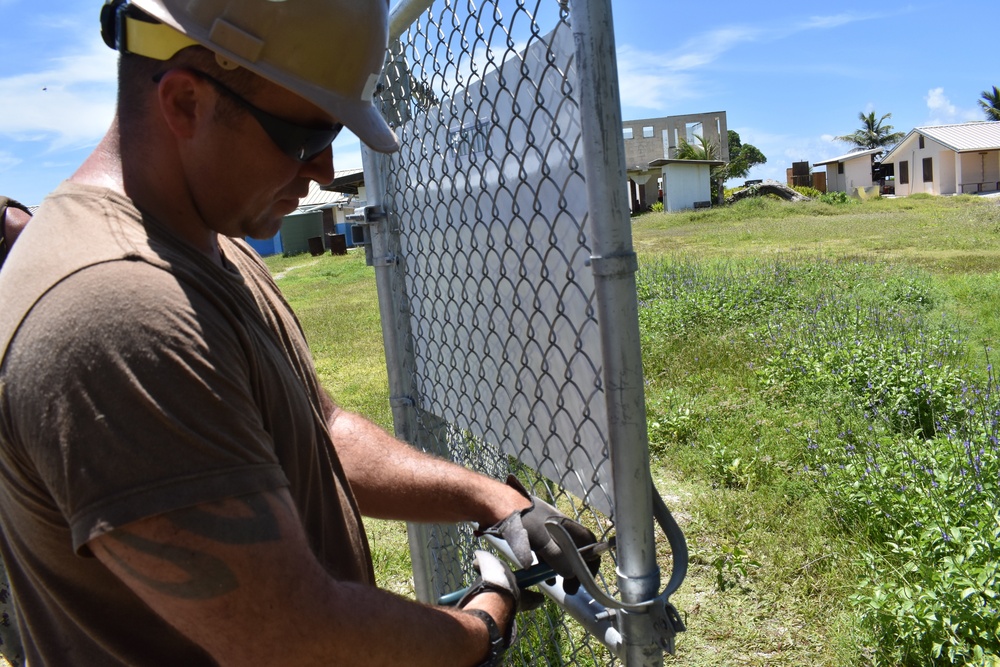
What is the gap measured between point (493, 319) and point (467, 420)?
43 centimetres

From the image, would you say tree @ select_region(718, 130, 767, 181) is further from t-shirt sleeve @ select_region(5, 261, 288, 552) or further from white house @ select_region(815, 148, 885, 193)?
t-shirt sleeve @ select_region(5, 261, 288, 552)

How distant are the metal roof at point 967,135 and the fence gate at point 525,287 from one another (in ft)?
147

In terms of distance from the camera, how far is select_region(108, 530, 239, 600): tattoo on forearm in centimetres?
96

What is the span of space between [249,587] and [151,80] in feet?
2.54

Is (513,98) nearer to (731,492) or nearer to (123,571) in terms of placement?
(123,571)

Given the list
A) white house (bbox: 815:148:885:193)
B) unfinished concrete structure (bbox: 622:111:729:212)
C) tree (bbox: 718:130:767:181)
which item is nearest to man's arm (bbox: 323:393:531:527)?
unfinished concrete structure (bbox: 622:111:729:212)

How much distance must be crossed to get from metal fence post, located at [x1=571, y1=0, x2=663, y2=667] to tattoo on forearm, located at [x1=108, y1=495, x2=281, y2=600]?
64 cm

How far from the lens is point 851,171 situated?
185 feet

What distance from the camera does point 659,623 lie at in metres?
1.44

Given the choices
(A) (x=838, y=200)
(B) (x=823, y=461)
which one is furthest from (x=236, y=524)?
(A) (x=838, y=200)

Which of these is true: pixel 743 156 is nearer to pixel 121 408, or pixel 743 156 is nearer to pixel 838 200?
pixel 838 200

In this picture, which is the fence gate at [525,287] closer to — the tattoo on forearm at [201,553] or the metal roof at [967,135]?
the tattoo on forearm at [201,553]

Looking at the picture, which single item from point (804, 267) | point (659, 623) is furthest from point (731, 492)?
point (804, 267)

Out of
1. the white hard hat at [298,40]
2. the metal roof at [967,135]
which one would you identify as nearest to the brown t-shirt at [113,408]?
the white hard hat at [298,40]
